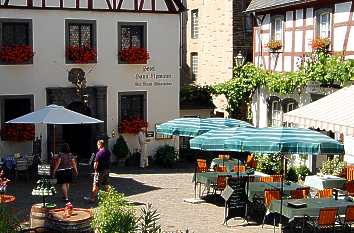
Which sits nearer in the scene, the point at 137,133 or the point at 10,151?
the point at 10,151

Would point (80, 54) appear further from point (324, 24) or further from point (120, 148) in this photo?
point (324, 24)

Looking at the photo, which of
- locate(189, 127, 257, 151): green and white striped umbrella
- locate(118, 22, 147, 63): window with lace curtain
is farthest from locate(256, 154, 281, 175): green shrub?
locate(189, 127, 257, 151): green and white striped umbrella

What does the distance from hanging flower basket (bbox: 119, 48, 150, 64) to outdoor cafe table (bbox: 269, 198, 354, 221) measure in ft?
40.2

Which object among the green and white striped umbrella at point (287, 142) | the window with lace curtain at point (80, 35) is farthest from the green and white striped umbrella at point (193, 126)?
the window with lace curtain at point (80, 35)

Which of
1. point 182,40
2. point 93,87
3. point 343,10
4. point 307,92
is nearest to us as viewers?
point 343,10

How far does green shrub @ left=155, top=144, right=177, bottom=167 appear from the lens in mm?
25859

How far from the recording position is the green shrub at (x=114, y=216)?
9.95 meters

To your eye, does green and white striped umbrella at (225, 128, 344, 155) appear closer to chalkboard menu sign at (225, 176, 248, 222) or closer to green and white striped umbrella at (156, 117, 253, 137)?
chalkboard menu sign at (225, 176, 248, 222)

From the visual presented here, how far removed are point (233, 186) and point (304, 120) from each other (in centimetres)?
313

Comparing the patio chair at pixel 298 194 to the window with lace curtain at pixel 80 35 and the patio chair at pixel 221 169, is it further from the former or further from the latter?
the window with lace curtain at pixel 80 35

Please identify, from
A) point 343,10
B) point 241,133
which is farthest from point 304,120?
point 343,10

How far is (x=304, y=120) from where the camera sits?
59.1 ft

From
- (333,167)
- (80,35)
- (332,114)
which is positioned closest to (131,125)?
(80,35)

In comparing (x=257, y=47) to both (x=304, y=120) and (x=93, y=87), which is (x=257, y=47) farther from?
(x=304, y=120)
